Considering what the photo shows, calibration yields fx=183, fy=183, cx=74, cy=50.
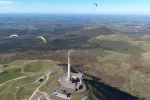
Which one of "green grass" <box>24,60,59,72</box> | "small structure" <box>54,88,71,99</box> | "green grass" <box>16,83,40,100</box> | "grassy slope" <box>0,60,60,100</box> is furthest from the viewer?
"green grass" <box>24,60,59,72</box>

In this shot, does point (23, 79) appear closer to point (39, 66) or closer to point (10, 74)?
point (10, 74)


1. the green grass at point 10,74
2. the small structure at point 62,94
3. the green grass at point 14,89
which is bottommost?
the green grass at point 10,74

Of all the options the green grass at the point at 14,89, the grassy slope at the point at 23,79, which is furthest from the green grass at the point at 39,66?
the green grass at the point at 14,89

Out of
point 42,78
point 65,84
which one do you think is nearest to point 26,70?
point 42,78

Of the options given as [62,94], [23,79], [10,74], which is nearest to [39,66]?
[10,74]

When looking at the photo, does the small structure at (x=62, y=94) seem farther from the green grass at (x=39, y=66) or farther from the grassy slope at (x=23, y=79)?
the green grass at (x=39, y=66)

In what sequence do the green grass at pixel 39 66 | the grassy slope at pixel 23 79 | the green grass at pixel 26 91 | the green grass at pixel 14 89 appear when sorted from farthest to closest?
the green grass at pixel 39 66
the grassy slope at pixel 23 79
the green grass at pixel 14 89
the green grass at pixel 26 91

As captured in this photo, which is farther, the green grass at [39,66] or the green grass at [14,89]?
the green grass at [39,66]

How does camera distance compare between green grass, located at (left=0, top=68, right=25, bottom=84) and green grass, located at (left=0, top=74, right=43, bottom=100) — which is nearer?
green grass, located at (left=0, top=74, right=43, bottom=100)

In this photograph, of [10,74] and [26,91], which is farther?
[10,74]

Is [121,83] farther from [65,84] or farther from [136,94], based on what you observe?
Answer: [65,84]

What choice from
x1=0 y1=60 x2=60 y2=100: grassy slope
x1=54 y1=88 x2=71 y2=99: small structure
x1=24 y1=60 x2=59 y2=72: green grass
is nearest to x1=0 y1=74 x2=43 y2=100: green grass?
x1=0 y1=60 x2=60 y2=100: grassy slope

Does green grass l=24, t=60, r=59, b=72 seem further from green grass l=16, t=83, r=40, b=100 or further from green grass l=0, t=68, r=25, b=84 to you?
green grass l=16, t=83, r=40, b=100
